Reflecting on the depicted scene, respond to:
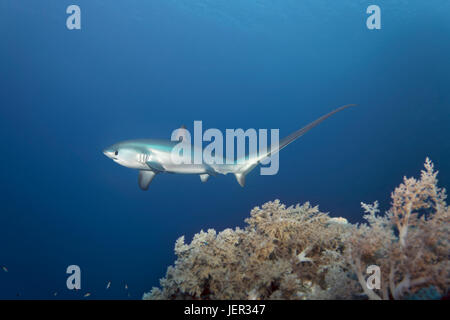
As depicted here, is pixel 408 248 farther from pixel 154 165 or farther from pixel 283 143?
pixel 154 165

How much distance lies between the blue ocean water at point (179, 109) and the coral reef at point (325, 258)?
36543 millimetres

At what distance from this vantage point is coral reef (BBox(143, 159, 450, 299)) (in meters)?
2.76

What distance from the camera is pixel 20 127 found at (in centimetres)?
6331

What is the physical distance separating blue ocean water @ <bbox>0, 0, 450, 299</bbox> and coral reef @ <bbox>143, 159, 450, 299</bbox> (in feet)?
120

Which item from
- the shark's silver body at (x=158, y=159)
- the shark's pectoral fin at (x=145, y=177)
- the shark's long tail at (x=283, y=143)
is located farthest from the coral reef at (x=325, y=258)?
the shark's pectoral fin at (x=145, y=177)

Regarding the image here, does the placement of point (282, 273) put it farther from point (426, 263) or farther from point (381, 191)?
point (381, 191)

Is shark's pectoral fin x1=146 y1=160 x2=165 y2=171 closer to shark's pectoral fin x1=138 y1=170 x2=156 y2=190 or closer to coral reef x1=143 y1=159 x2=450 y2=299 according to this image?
shark's pectoral fin x1=138 y1=170 x2=156 y2=190

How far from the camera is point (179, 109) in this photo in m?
87.6

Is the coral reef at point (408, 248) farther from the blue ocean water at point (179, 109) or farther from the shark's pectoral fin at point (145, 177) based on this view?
the blue ocean water at point (179, 109)

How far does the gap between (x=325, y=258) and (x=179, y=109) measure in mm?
88724

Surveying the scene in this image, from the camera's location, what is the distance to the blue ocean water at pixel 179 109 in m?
46.1

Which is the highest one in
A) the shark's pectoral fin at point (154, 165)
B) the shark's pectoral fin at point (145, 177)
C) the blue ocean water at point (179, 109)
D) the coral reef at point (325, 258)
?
the blue ocean water at point (179, 109)

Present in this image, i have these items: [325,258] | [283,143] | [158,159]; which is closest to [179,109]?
[158,159]
